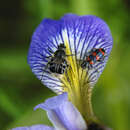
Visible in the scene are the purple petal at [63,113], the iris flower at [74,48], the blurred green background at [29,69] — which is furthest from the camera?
the blurred green background at [29,69]

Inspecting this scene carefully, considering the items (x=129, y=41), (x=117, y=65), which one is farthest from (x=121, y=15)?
(x=117, y=65)

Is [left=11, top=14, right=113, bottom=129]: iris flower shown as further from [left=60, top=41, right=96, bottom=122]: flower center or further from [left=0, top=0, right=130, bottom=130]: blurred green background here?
[left=0, top=0, right=130, bottom=130]: blurred green background

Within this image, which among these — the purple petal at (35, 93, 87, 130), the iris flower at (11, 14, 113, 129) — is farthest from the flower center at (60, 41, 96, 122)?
the purple petal at (35, 93, 87, 130)

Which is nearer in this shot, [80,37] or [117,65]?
[80,37]

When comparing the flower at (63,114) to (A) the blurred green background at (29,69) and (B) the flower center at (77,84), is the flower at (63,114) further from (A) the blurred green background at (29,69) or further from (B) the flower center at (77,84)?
(A) the blurred green background at (29,69)

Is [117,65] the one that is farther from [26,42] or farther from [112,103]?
[26,42]

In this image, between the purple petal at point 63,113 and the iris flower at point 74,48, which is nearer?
the purple petal at point 63,113

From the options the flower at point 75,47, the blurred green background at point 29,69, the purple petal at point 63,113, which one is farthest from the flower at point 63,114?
the blurred green background at point 29,69

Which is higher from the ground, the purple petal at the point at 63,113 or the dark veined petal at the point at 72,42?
the dark veined petal at the point at 72,42

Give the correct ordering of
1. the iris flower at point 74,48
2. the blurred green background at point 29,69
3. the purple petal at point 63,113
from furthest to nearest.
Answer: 1. the blurred green background at point 29,69
2. the iris flower at point 74,48
3. the purple petal at point 63,113
